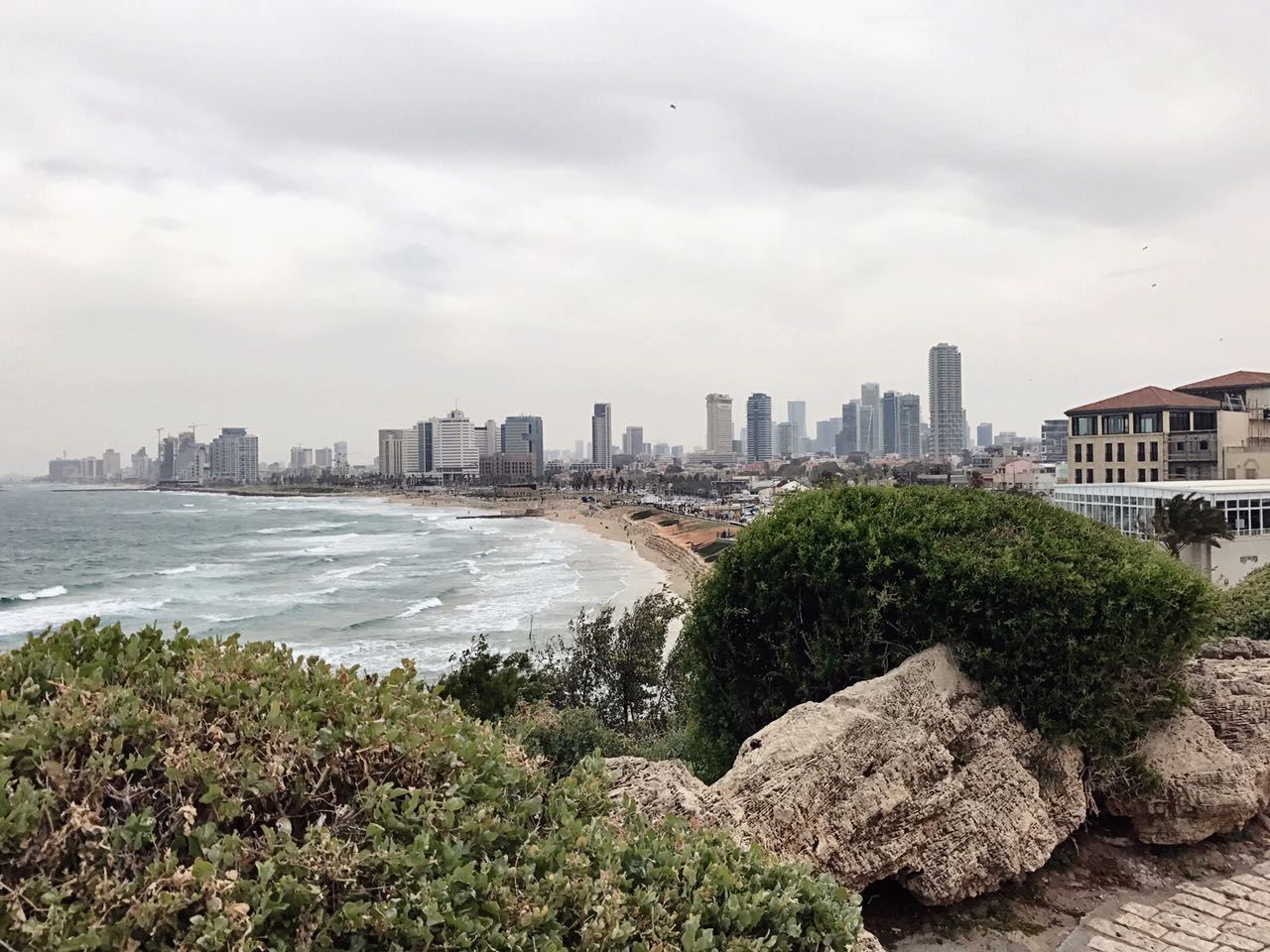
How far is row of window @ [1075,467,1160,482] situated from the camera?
4538 cm

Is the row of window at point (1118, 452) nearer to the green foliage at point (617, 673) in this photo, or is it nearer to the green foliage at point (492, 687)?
the green foliage at point (617, 673)

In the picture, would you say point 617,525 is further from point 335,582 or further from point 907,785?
point 907,785

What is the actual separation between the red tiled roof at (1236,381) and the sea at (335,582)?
38.6 metres

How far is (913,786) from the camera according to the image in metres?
6.50

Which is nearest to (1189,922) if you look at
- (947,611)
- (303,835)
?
(947,611)

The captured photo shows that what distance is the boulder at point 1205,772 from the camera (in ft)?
24.7

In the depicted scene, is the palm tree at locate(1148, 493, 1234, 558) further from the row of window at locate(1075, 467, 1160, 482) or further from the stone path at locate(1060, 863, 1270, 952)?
the stone path at locate(1060, 863, 1270, 952)

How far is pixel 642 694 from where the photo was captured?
19.0 m

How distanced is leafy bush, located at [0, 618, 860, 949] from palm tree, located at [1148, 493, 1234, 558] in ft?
92.2

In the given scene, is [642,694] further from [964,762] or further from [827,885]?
[827,885]

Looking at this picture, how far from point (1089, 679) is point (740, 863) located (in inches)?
194

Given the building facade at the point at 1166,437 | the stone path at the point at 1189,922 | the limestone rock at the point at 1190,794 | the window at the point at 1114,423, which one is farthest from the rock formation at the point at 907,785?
the window at the point at 1114,423

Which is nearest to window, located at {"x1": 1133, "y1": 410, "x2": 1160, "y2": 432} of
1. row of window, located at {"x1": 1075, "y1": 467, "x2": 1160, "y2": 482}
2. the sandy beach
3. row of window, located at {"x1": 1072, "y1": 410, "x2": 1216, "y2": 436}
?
row of window, located at {"x1": 1072, "y1": 410, "x2": 1216, "y2": 436}

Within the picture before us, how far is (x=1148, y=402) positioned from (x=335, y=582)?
51484mm
